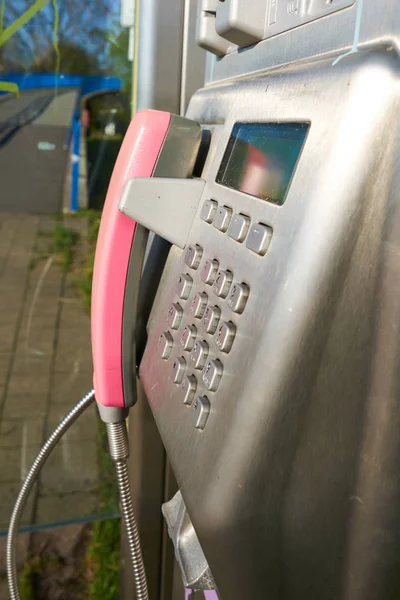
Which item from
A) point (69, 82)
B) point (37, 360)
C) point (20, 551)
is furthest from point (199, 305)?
point (20, 551)

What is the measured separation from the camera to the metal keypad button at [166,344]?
557 millimetres

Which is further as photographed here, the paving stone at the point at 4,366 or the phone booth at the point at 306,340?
the paving stone at the point at 4,366

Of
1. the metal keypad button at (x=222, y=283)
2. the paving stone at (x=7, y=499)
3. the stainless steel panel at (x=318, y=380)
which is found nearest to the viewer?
the stainless steel panel at (x=318, y=380)

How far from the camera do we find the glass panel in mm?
960

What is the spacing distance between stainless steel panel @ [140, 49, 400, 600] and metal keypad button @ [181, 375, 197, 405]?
0.13ft

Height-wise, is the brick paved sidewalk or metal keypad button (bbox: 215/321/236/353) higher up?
metal keypad button (bbox: 215/321/236/353)

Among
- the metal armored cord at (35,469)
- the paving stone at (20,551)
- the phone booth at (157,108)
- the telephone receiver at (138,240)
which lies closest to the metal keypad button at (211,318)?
the telephone receiver at (138,240)

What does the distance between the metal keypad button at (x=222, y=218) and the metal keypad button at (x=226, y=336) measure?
10 cm

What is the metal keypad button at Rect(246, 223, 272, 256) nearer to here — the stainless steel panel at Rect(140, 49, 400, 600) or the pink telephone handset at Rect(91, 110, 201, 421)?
the stainless steel panel at Rect(140, 49, 400, 600)

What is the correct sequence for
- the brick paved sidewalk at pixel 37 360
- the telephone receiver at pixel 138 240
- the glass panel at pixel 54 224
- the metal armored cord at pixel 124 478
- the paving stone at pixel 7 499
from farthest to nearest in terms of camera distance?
the paving stone at pixel 7 499 < the brick paved sidewalk at pixel 37 360 < the glass panel at pixel 54 224 < the metal armored cord at pixel 124 478 < the telephone receiver at pixel 138 240

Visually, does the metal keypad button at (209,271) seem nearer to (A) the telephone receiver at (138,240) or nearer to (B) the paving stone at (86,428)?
(A) the telephone receiver at (138,240)

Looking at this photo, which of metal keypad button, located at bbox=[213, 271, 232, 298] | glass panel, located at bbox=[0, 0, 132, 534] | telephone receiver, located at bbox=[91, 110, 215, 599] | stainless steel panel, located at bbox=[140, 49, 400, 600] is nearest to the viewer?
stainless steel panel, located at bbox=[140, 49, 400, 600]

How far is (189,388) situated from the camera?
1.58 ft

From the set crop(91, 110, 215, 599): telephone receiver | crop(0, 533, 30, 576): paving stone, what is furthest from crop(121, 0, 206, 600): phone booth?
crop(0, 533, 30, 576): paving stone
